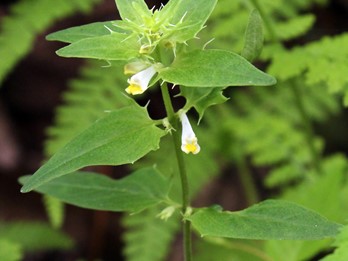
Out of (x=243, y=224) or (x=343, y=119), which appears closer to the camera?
(x=243, y=224)

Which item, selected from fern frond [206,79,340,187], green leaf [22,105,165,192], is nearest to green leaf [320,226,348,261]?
green leaf [22,105,165,192]

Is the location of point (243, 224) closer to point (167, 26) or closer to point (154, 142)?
point (154, 142)

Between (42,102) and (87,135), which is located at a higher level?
(87,135)

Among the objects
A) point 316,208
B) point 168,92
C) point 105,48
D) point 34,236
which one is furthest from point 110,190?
point 34,236

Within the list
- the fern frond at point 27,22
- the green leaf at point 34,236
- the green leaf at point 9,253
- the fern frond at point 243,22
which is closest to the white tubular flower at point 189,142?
the green leaf at point 9,253

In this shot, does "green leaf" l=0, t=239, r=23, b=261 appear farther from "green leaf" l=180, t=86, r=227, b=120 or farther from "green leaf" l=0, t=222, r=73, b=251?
"green leaf" l=0, t=222, r=73, b=251

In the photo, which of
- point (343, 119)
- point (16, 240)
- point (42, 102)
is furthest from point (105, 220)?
point (343, 119)

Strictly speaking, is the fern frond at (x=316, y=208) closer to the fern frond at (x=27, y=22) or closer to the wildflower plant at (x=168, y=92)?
the wildflower plant at (x=168, y=92)
